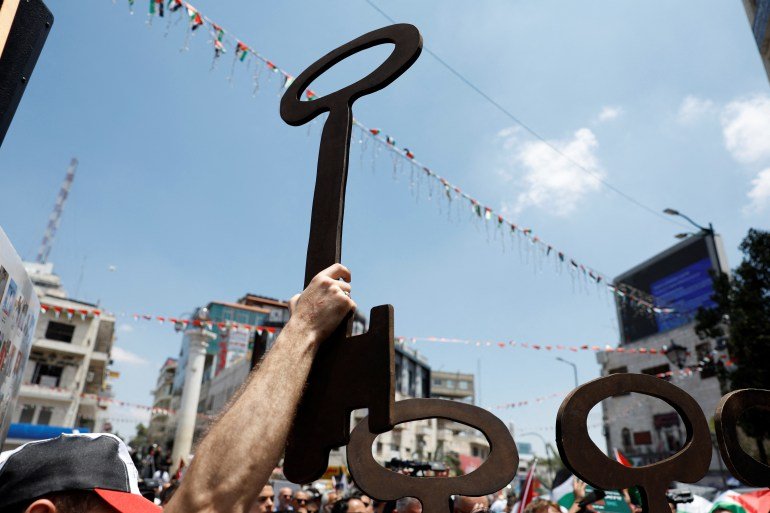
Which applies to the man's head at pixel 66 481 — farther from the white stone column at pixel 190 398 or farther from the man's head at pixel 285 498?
the white stone column at pixel 190 398

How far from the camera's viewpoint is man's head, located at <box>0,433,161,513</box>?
1291mm

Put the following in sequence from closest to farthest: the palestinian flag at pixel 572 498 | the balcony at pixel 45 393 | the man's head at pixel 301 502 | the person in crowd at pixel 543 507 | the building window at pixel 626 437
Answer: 1. the person in crowd at pixel 543 507
2. the palestinian flag at pixel 572 498
3. the man's head at pixel 301 502
4. the balcony at pixel 45 393
5. the building window at pixel 626 437

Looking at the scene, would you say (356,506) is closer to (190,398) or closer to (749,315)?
(749,315)

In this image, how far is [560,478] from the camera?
27.4 ft

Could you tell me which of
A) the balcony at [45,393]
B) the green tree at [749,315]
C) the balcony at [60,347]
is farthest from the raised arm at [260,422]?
the balcony at [60,347]

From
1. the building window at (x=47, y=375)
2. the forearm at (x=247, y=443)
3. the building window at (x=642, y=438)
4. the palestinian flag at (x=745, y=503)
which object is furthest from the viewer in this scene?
the building window at (x=47, y=375)

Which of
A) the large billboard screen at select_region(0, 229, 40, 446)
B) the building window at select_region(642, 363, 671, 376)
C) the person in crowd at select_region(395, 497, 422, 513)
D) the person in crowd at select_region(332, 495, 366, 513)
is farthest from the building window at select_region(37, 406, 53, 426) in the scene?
the building window at select_region(642, 363, 671, 376)

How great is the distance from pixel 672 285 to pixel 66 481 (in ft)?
120

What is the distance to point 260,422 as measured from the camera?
1.06 metres

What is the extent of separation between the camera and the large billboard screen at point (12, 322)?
1.80 m

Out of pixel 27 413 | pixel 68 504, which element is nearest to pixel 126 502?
pixel 68 504

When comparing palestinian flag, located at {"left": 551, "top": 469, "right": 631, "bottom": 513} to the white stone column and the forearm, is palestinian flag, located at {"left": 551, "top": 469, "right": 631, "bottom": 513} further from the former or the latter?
the white stone column

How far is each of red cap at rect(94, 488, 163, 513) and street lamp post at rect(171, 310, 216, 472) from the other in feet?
87.9

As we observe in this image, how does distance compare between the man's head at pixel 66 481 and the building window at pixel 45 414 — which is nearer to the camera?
the man's head at pixel 66 481
